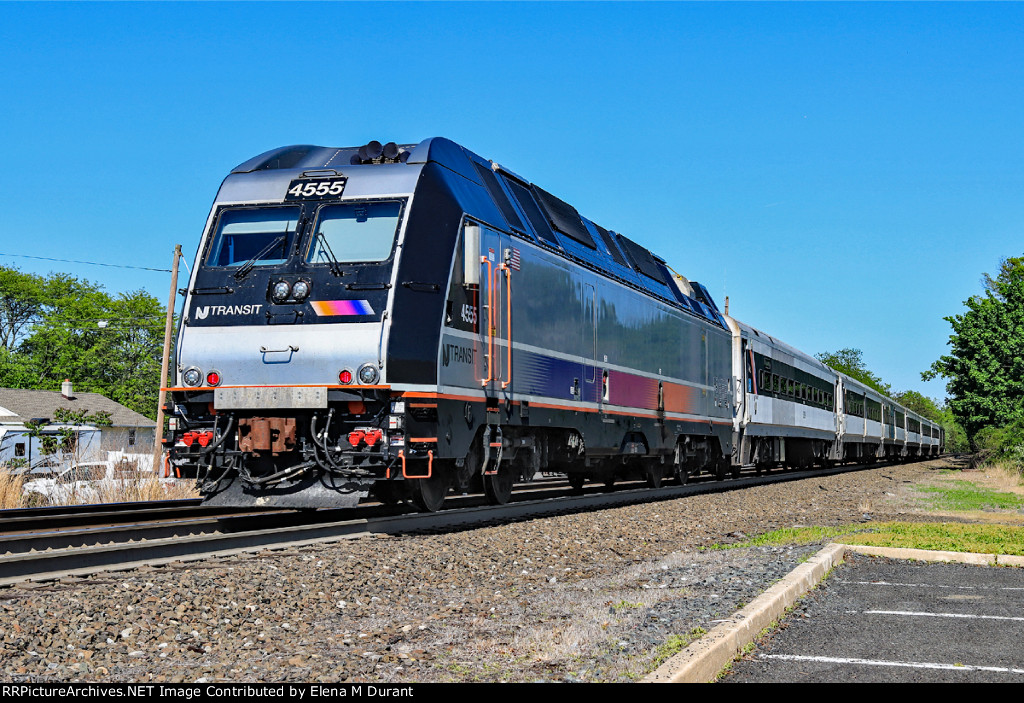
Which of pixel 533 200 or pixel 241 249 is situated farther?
pixel 533 200

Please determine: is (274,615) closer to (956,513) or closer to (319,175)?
(319,175)

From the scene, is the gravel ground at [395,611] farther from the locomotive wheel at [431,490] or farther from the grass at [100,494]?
the grass at [100,494]

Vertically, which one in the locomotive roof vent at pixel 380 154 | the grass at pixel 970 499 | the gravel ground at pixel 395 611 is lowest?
the gravel ground at pixel 395 611

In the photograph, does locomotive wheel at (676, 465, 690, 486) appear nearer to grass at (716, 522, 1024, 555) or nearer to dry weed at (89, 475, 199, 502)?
grass at (716, 522, 1024, 555)

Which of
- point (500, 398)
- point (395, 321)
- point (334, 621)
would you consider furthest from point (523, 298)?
point (334, 621)

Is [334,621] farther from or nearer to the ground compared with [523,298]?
nearer to the ground

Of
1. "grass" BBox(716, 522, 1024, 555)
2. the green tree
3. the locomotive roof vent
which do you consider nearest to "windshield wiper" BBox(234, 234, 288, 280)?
the locomotive roof vent

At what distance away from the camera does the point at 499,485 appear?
1424 centimetres

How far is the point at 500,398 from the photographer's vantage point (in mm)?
12633

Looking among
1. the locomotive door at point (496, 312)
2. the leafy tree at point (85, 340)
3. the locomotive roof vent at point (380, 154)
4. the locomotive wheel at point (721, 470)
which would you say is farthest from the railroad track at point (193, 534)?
the leafy tree at point (85, 340)

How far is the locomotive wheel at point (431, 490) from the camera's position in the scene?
476 inches

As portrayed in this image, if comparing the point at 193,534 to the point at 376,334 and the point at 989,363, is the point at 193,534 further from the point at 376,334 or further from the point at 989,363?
the point at 989,363

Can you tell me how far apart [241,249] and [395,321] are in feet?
7.40

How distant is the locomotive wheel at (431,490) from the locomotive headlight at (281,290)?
8.46ft
